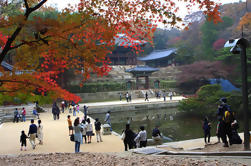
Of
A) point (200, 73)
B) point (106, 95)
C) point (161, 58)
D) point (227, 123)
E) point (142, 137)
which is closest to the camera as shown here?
point (227, 123)

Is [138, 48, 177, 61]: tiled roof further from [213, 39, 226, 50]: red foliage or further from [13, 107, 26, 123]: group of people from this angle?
[13, 107, 26, 123]: group of people

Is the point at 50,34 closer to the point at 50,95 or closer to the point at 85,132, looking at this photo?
the point at 50,95

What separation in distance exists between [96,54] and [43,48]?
43.9 inches

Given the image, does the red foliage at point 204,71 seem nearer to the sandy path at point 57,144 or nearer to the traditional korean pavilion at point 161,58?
the traditional korean pavilion at point 161,58

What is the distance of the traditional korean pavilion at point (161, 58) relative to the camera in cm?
4647

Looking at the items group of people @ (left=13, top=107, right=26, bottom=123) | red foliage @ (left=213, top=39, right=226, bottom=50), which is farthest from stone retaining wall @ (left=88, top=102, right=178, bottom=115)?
red foliage @ (left=213, top=39, right=226, bottom=50)

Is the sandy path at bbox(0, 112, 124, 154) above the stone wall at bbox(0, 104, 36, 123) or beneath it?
beneath

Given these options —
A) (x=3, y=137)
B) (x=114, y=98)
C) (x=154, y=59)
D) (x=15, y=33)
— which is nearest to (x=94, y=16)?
(x=15, y=33)

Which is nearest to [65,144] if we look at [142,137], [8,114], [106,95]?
[142,137]

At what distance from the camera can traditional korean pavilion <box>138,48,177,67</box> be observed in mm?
46469

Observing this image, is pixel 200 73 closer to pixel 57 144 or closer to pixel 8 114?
pixel 8 114

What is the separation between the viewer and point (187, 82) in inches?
1220

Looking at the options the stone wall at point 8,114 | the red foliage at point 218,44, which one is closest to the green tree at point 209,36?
the red foliage at point 218,44

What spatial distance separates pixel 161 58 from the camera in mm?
47531
